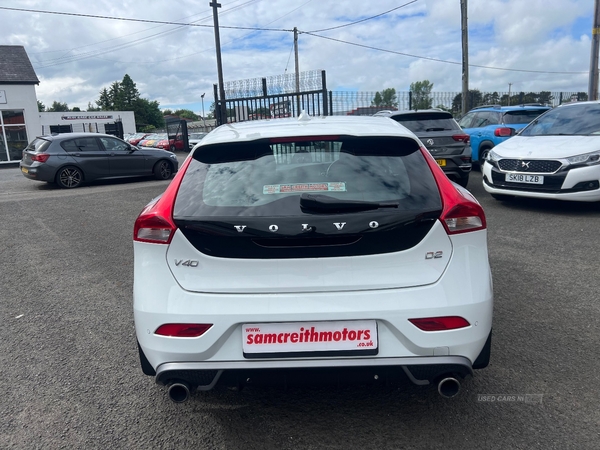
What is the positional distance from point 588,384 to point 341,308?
5.71 ft

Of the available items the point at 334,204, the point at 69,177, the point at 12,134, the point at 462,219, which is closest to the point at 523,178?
the point at 462,219

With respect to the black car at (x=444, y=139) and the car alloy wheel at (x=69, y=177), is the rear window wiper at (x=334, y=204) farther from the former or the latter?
the car alloy wheel at (x=69, y=177)

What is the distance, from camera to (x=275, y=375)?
92.9 inches

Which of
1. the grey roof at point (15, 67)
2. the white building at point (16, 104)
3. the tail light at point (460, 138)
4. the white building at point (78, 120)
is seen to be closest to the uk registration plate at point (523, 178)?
the tail light at point (460, 138)

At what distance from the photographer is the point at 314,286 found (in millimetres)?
2365

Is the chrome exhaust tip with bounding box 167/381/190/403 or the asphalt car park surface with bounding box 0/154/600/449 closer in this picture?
the chrome exhaust tip with bounding box 167/381/190/403

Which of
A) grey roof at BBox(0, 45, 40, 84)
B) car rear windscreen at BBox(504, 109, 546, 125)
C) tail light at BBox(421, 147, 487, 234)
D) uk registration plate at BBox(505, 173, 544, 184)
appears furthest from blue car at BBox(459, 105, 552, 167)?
grey roof at BBox(0, 45, 40, 84)

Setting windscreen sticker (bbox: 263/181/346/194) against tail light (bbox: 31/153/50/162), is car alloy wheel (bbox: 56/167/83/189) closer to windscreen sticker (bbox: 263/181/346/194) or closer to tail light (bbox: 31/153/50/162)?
tail light (bbox: 31/153/50/162)

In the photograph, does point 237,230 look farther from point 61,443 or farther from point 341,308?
point 61,443

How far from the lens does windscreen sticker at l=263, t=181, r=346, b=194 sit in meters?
2.51

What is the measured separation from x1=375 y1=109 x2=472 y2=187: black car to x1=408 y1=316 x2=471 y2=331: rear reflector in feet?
24.5

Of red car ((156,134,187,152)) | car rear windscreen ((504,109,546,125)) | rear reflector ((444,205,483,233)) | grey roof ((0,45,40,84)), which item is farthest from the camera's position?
grey roof ((0,45,40,84))

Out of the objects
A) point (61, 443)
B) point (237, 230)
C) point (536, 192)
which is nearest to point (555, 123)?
point (536, 192)

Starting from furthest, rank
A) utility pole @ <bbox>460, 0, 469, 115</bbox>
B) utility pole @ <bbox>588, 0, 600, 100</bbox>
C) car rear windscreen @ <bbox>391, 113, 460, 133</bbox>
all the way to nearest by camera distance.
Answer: utility pole @ <bbox>460, 0, 469, 115</bbox>, utility pole @ <bbox>588, 0, 600, 100</bbox>, car rear windscreen @ <bbox>391, 113, 460, 133</bbox>
